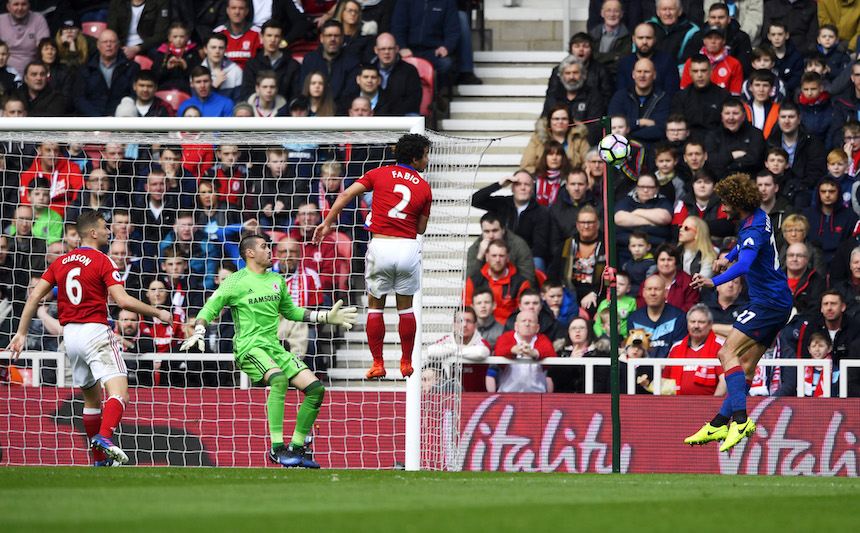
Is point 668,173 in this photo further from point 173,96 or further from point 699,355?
point 173,96

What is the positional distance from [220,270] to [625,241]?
444cm

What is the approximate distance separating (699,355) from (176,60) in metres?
8.06

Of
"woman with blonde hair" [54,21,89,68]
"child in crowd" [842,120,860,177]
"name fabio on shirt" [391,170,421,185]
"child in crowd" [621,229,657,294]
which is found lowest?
"child in crowd" [621,229,657,294]

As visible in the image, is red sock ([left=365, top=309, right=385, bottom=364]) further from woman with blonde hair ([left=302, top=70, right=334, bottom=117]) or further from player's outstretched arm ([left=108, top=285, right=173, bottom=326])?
woman with blonde hair ([left=302, top=70, right=334, bottom=117])

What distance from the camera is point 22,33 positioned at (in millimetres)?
17484

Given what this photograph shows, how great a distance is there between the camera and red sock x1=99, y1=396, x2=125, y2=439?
1048 cm

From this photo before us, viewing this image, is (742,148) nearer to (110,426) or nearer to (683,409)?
(683,409)

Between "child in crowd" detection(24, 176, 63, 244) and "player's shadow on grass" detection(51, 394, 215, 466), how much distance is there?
190cm

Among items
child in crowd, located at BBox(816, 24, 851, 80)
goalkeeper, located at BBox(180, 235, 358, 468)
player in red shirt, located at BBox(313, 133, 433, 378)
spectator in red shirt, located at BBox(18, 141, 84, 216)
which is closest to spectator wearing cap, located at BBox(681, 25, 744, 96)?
child in crowd, located at BBox(816, 24, 851, 80)

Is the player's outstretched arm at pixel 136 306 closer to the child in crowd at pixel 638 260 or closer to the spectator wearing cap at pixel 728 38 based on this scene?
the child in crowd at pixel 638 260

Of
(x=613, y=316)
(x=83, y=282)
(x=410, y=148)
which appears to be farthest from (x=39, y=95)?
(x=613, y=316)

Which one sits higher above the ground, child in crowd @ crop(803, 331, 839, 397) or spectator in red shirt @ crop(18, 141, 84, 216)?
spectator in red shirt @ crop(18, 141, 84, 216)

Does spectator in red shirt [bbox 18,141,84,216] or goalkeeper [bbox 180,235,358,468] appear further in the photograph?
spectator in red shirt [bbox 18,141,84,216]

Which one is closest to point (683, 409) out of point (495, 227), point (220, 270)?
point (495, 227)
